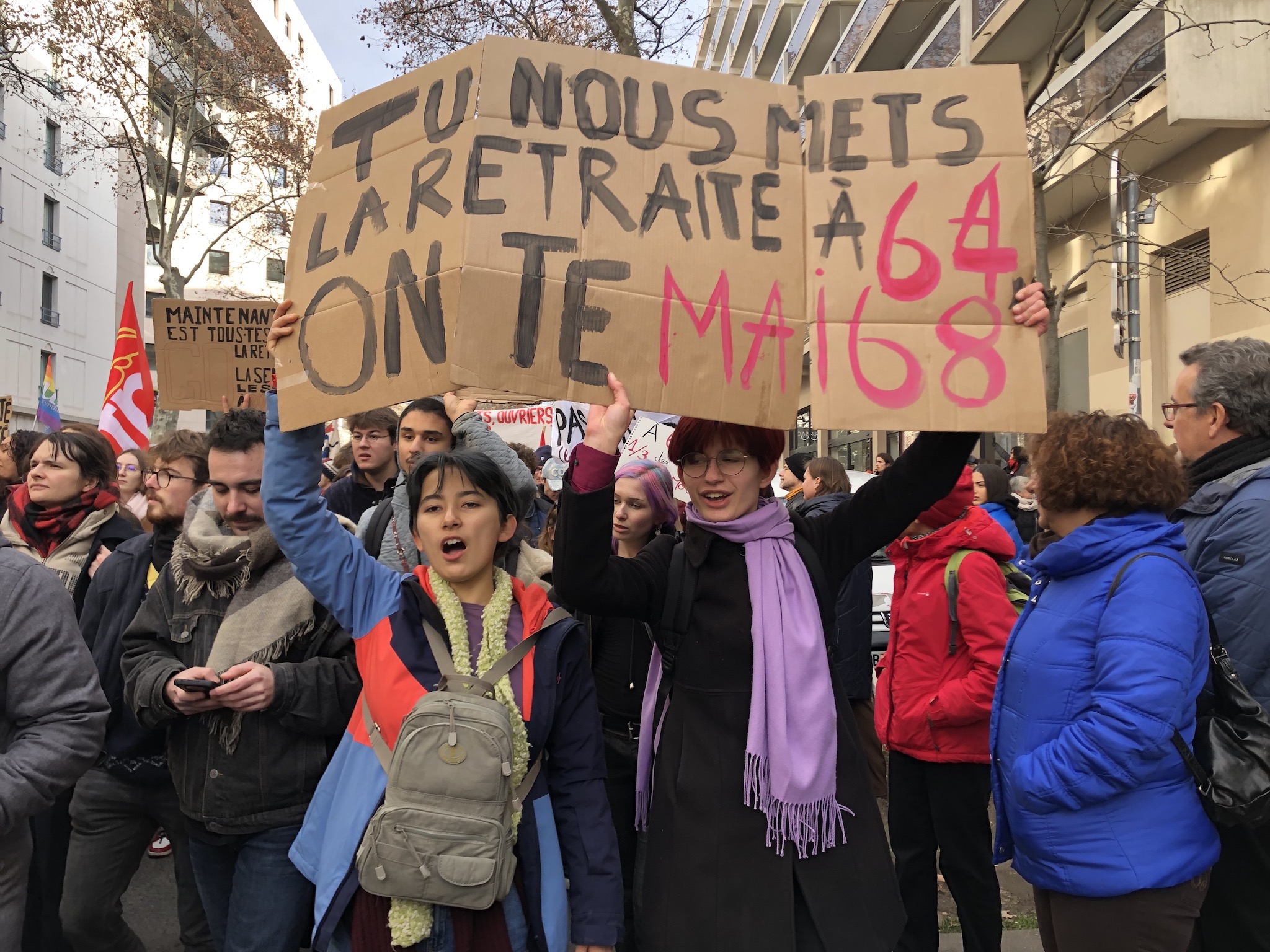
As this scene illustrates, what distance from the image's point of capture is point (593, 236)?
A: 204 centimetres

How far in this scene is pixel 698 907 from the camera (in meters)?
2.04

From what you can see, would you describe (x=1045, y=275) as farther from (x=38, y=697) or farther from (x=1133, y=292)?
(x=38, y=697)

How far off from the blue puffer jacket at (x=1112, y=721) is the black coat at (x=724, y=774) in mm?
509

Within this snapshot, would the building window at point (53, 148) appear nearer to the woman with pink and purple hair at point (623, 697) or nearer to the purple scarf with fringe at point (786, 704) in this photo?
the woman with pink and purple hair at point (623, 697)

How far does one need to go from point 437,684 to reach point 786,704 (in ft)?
2.65

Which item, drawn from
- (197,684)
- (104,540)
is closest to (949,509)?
(197,684)

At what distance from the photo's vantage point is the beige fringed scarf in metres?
2.65

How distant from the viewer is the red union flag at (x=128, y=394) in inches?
280

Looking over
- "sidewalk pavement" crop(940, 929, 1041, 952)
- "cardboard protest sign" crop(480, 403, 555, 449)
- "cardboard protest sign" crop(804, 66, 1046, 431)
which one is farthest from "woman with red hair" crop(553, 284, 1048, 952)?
"cardboard protest sign" crop(480, 403, 555, 449)

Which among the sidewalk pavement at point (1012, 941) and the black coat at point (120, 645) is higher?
the black coat at point (120, 645)

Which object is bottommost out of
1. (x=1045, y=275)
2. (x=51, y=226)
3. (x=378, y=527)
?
(x=378, y=527)

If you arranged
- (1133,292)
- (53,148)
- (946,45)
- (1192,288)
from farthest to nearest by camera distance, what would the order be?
(53,148), (946,45), (1133,292), (1192,288)

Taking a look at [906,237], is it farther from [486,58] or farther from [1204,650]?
[1204,650]

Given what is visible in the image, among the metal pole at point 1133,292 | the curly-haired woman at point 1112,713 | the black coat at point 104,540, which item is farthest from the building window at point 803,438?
the curly-haired woman at point 1112,713
